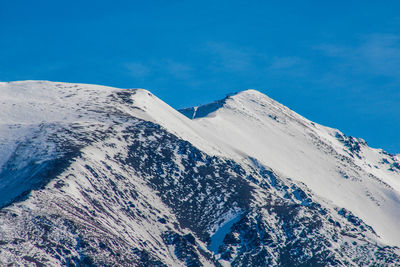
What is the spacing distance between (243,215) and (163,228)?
23461mm

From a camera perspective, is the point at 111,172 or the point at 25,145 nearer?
the point at 111,172

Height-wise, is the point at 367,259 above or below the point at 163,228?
above

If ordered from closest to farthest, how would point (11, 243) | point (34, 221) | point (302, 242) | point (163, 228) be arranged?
point (11, 243), point (34, 221), point (163, 228), point (302, 242)

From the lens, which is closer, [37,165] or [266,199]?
[37,165]

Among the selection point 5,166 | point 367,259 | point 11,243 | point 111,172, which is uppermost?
point 367,259

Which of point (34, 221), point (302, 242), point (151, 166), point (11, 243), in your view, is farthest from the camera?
point (151, 166)

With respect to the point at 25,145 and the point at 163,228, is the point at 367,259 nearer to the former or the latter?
the point at 163,228

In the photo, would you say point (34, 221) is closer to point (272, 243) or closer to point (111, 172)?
point (111, 172)

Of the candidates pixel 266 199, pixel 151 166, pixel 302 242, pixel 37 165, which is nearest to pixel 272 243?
pixel 302 242

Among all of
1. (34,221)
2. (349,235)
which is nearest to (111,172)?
(34,221)

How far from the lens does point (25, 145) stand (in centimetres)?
19400

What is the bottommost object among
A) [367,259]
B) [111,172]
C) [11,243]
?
[11,243]

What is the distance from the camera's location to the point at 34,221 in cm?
14388

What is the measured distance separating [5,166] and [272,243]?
222ft
